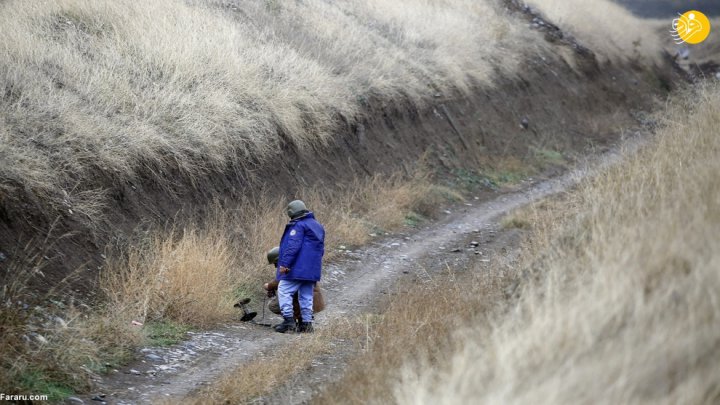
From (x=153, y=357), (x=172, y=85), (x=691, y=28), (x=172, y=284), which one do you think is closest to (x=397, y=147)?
(x=172, y=85)

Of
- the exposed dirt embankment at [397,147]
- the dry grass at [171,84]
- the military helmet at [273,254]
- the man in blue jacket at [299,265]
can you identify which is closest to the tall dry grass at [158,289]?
the exposed dirt embankment at [397,147]

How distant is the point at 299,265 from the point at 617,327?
5.72 meters

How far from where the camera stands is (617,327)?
4570mm

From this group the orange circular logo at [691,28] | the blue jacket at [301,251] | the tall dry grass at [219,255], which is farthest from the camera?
the orange circular logo at [691,28]

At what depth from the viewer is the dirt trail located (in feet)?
25.0

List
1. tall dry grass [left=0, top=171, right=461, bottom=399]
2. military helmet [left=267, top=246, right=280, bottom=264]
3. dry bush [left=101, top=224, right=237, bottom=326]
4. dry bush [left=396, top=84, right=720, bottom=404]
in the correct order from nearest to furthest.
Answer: dry bush [left=396, top=84, right=720, bottom=404], tall dry grass [left=0, top=171, right=461, bottom=399], dry bush [left=101, top=224, right=237, bottom=326], military helmet [left=267, top=246, right=280, bottom=264]

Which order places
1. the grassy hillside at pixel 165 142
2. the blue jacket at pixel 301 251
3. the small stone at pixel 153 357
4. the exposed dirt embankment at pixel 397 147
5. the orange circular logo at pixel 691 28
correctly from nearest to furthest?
the small stone at pixel 153 357 < the grassy hillside at pixel 165 142 < the exposed dirt embankment at pixel 397 147 < the blue jacket at pixel 301 251 < the orange circular logo at pixel 691 28

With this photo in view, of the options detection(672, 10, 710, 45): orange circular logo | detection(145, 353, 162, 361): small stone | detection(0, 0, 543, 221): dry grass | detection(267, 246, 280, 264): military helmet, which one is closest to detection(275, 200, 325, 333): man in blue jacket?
detection(267, 246, 280, 264): military helmet

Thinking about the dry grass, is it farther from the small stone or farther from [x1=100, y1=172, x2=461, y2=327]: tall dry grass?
the small stone

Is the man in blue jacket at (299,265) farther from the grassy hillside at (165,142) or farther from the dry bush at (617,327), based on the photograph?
the dry bush at (617,327)

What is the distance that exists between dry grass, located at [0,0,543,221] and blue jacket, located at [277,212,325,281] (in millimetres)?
2378

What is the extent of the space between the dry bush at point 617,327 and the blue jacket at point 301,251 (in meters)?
4.23

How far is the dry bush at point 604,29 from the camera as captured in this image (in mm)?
36438

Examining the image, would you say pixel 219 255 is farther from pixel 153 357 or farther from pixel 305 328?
pixel 153 357
